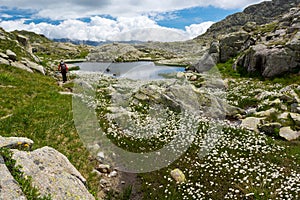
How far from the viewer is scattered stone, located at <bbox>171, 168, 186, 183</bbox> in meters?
13.3

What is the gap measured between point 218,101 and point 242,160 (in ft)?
32.1

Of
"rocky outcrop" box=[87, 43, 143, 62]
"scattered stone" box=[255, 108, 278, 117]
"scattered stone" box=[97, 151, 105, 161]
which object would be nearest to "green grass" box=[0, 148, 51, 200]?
"scattered stone" box=[97, 151, 105, 161]

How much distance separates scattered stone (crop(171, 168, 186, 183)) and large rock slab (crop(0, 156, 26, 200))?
27.0 ft

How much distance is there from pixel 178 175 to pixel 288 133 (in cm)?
926

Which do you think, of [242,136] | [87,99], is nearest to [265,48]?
[242,136]

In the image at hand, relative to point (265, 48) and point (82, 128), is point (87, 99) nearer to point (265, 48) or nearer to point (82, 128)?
point (82, 128)

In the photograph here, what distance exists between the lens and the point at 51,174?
869 centimetres

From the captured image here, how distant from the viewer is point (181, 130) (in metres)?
18.7

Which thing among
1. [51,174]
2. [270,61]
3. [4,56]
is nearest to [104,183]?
[51,174]

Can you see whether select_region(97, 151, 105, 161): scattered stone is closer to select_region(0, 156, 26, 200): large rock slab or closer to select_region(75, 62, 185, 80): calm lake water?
select_region(0, 156, 26, 200): large rock slab

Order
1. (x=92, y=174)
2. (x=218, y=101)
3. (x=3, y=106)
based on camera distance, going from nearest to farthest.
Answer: (x=92, y=174) < (x=3, y=106) < (x=218, y=101)

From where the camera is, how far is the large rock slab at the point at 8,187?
6723 mm

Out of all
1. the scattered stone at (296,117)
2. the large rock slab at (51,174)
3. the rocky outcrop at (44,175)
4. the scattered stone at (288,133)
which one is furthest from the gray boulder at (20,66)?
the scattered stone at (296,117)

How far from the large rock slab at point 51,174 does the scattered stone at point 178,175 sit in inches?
213
